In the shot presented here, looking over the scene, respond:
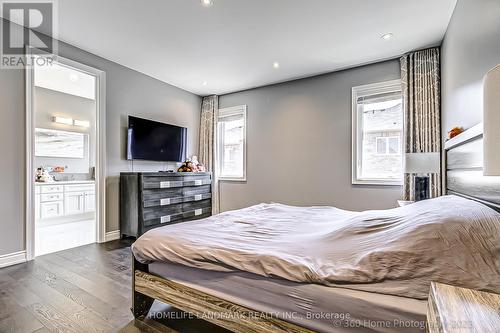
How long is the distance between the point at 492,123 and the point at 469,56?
6.40ft

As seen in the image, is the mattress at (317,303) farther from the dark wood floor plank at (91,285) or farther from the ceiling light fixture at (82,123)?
the ceiling light fixture at (82,123)

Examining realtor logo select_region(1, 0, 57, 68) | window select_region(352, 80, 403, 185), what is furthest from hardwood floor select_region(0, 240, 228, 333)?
window select_region(352, 80, 403, 185)

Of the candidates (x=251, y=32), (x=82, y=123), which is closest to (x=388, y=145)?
(x=251, y=32)

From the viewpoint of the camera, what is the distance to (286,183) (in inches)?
176

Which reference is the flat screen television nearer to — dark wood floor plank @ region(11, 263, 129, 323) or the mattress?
dark wood floor plank @ region(11, 263, 129, 323)

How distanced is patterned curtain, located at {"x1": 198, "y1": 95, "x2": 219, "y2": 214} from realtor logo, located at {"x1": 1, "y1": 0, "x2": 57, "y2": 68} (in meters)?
2.73

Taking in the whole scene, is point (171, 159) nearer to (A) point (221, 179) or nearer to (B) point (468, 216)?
(A) point (221, 179)

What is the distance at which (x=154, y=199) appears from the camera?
12.7ft

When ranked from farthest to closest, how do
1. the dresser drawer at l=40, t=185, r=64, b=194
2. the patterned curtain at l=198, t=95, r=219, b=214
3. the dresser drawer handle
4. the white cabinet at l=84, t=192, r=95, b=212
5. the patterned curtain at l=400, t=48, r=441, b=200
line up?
the white cabinet at l=84, t=192, r=95, b=212 → the patterned curtain at l=198, t=95, r=219, b=214 → the dresser drawer at l=40, t=185, r=64, b=194 → the dresser drawer handle → the patterned curtain at l=400, t=48, r=441, b=200

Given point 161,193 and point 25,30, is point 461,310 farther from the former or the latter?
point 25,30

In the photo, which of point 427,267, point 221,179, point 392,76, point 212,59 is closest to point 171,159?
point 221,179

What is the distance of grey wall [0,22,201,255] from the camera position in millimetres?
2828

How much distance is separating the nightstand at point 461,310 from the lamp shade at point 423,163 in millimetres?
2302

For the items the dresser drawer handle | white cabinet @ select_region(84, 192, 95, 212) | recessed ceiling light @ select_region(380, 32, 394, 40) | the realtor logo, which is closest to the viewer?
the realtor logo
